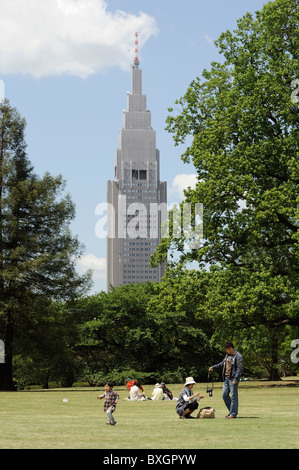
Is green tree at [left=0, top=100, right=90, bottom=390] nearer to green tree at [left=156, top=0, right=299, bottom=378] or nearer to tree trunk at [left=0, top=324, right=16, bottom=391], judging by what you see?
tree trunk at [left=0, top=324, right=16, bottom=391]

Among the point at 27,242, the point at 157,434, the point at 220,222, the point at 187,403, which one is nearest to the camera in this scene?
the point at 157,434

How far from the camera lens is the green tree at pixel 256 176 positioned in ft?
118

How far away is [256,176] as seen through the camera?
3822 cm

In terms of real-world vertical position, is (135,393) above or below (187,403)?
below

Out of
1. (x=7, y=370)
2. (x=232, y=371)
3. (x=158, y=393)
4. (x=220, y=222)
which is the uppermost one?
(x=220, y=222)

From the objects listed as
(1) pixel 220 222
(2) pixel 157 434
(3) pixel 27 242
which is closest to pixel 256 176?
(1) pixel 220 222

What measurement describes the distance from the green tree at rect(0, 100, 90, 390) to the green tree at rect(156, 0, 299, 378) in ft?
44.4

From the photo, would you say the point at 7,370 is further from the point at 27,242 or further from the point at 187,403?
the point at 187,403

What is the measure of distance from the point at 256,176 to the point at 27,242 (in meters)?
19.8

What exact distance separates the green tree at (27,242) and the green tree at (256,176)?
13530 mm

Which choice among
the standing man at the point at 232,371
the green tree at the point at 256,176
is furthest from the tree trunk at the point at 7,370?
the standing man at the point at 232,371

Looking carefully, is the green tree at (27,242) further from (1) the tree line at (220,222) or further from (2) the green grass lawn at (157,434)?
(2) the green grass lawn at (157,434)

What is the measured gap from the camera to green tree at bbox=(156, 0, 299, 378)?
118 ft
